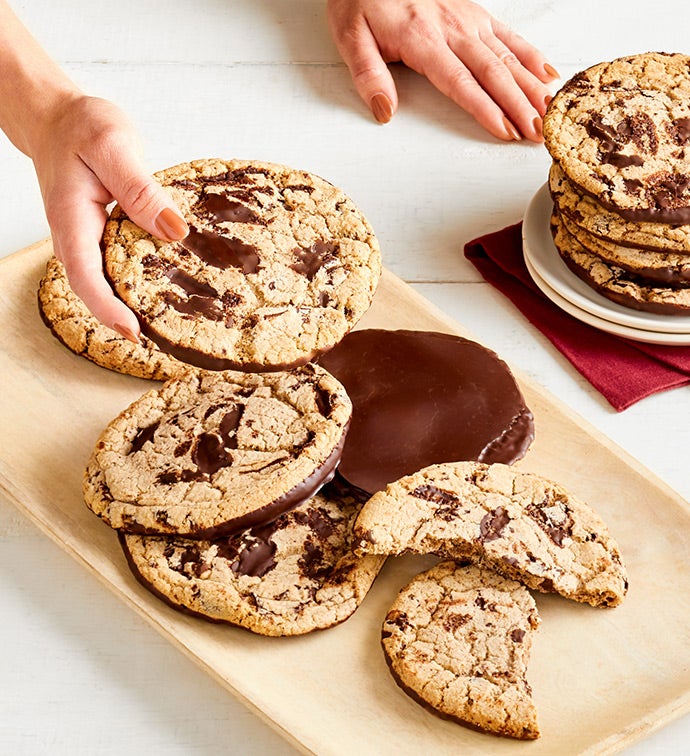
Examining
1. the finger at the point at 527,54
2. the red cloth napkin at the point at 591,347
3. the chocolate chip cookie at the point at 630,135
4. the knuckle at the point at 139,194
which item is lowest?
the red cloth napkin at the point at 591,347

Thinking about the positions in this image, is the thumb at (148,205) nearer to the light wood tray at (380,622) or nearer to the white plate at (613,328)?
the light wood tray at (380,622)

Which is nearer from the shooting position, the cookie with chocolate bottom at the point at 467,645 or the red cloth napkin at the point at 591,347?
the cookie with chocolate bottom at the point at 467,645

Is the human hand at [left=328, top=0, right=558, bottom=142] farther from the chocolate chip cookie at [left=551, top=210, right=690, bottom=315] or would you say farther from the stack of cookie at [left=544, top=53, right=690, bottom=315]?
the chocolate chip cookie at [left=551, top=210, right=690, bottom=315]

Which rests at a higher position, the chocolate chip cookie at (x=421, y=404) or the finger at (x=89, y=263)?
the finger at (x=89, y=263)

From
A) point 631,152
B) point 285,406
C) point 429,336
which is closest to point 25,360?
point 285,406

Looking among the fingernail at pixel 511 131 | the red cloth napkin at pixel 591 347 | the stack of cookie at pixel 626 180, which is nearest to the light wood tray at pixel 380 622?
the red cloth napkin at pixel 591 347

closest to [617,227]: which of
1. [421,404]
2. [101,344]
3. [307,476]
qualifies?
[421,404]

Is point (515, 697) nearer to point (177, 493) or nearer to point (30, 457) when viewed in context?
point (177, 493)
